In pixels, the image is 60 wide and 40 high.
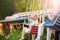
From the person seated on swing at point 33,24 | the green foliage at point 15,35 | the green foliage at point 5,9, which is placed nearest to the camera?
the person seated on swing at point 33,24

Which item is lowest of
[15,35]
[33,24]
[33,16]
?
[15,35]

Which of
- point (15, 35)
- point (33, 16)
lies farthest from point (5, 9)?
point (33, 16)

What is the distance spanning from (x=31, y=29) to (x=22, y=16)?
0.93ft

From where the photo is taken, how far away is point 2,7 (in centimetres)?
336

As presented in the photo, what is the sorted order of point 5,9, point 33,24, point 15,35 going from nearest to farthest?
point 33,24 → point 15,35 → point 5,9

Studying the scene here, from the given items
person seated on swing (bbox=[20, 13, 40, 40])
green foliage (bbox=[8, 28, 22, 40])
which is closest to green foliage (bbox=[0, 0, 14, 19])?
green foliage (bbox=[8, 28, 22, 40])

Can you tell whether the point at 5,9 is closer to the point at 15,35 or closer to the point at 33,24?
the point at 15,35

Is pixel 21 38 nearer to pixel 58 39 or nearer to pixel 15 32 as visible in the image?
pixel 15 32

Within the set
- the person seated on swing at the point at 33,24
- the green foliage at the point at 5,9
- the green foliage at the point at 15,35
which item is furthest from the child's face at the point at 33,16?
the green foliage at the point at 5,9

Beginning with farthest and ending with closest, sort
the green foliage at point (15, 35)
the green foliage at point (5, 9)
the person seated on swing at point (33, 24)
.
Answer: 1. the green foliage at point (5, 9)
2. the green foliage at point (15, 35)
3. the person seated on swing at point (33, 24)

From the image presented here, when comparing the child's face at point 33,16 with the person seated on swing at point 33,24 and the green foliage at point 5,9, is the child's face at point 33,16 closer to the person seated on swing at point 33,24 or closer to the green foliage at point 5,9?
the person seated on swing at point 33,24

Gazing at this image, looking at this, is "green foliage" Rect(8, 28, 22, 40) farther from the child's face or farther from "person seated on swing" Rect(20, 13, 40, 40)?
the child's face

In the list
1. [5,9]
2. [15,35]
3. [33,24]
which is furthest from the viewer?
[5,9]

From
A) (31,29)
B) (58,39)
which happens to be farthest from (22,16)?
(58,39)
